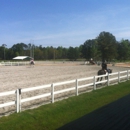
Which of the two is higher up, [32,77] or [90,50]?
[90,50]

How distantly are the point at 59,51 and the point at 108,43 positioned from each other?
57.6 metres

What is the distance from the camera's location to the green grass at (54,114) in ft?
23.9

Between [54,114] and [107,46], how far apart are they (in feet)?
314

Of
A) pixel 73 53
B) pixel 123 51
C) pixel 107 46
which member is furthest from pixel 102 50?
pixel 73 53

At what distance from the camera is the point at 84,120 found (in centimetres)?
812

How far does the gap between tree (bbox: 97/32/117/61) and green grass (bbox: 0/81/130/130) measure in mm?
89724

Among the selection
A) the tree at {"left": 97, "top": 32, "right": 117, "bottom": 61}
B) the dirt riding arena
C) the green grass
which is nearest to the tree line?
the tree at {"left": 97, "top": 32, "right": 117, "bottom": 61}

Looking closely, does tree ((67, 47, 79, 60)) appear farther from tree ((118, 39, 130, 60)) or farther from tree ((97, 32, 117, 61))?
tree ((118, 39, 130, 60))

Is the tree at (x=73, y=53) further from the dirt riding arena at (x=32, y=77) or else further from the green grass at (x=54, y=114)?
the green grass at (x=54, y=114)

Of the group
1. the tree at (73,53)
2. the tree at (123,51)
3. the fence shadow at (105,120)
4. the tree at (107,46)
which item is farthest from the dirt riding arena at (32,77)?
the tree at (73,53)

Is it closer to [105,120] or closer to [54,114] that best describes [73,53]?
[54,114]

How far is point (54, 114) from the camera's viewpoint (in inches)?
344

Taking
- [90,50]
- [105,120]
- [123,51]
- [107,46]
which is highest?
[107,46]

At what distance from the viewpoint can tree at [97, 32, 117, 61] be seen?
102m
